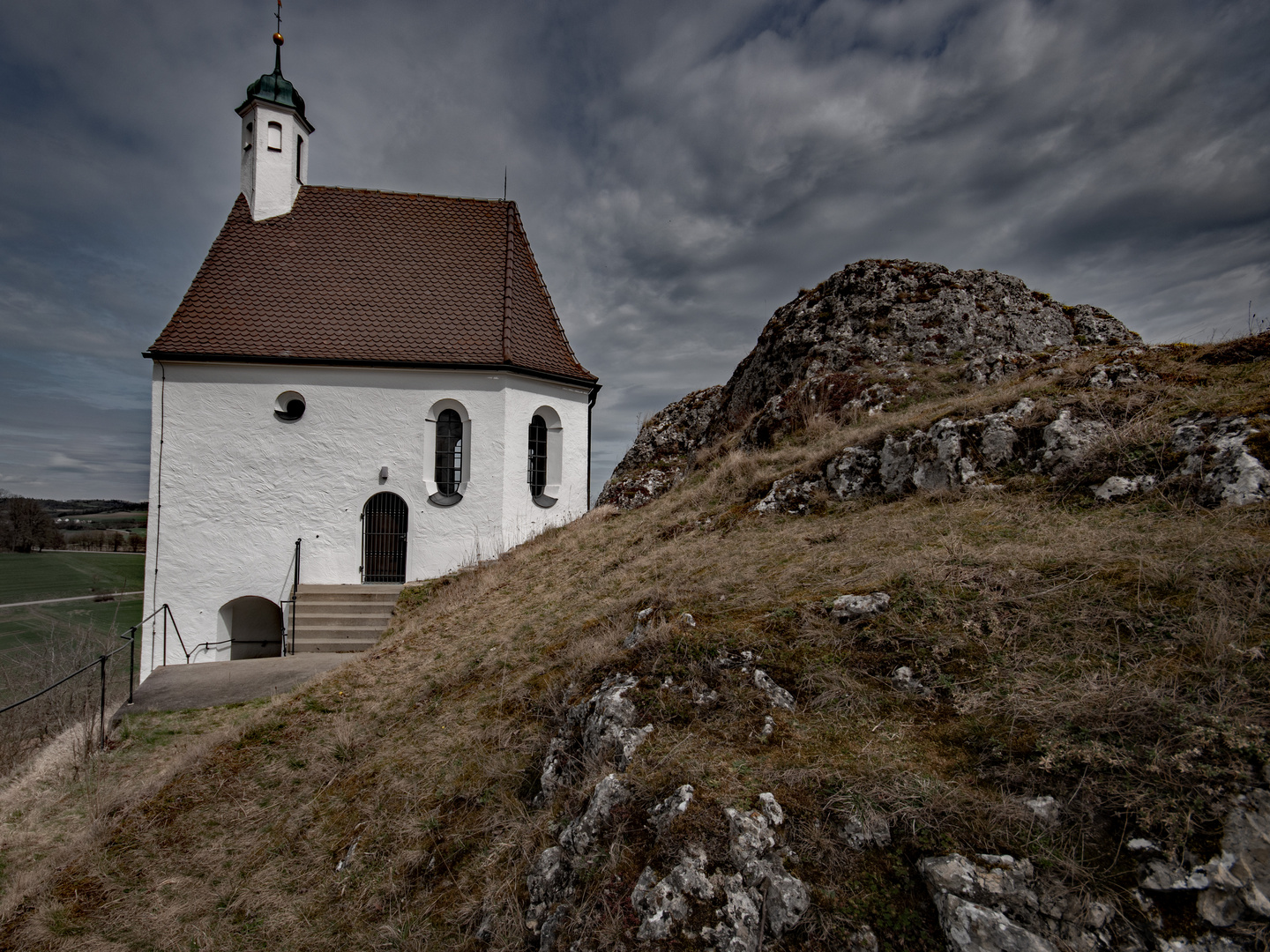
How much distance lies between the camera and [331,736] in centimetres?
592

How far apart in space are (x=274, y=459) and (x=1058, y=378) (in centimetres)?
1378

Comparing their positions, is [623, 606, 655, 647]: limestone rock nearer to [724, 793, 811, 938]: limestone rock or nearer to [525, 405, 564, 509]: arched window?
[724, 793, 811, 938]: limestone rock

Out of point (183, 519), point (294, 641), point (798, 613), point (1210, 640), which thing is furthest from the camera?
point (183, 519)

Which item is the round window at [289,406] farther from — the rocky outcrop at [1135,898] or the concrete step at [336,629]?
the rocky outcrop at [1135,898]

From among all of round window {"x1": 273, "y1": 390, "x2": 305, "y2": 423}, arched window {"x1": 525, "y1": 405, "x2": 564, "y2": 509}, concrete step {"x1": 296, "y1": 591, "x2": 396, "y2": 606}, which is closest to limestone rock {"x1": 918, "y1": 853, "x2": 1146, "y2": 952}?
concrete step {"x1": 296, "y1": 591, "x2": 396, "y2": 606}

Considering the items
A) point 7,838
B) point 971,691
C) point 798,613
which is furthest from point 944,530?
point 7,838

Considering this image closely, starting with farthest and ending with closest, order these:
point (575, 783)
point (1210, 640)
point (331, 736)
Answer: point (331, 736)
point (575, 783)
point (1210, 640)

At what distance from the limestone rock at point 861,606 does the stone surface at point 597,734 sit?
4.88 feet

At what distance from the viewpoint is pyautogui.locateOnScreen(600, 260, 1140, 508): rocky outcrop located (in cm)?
1059

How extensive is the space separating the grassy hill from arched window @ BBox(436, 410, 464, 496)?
22.2 ft

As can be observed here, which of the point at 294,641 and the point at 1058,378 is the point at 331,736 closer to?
the point at 294,641

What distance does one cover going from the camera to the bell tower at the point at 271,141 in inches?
559

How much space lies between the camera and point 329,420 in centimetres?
1258

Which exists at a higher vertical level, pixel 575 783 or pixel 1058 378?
pixel 1058 378
